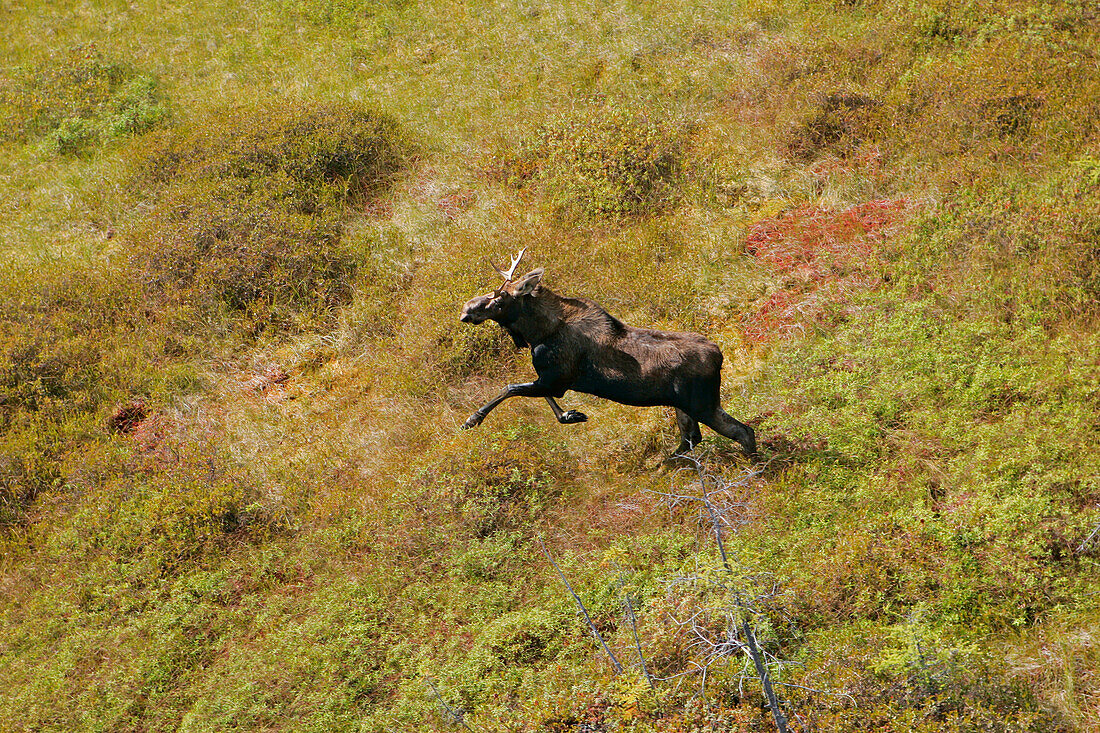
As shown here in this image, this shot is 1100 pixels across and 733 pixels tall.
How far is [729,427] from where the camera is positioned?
8148 mm

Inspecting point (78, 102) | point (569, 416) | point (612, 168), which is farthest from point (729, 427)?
point (78, 102)

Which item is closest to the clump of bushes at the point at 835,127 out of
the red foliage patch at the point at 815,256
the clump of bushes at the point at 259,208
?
the red foliage patch at the point at 815,256

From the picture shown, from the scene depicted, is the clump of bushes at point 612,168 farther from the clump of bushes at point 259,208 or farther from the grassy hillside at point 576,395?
the clump of bushes at point 259,208

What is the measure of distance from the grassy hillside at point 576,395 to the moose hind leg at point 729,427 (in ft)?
0.95

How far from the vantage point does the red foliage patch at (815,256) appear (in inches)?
393

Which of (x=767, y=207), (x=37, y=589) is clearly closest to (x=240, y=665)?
(x=37, y=589)

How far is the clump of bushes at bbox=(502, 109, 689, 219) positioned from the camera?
1191cm

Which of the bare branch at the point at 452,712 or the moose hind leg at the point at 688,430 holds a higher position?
the moose hind leg at the point at 688,430

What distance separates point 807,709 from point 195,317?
9193 mm

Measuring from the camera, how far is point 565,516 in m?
8.37

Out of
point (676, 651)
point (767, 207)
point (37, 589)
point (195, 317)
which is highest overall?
point (767, 207)

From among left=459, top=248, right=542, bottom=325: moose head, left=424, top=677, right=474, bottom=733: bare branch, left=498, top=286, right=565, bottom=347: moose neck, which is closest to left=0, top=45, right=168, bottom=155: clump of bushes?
left=459, top=248, right=542, bottom=325: moose head

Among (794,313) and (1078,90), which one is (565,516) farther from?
(1078,90)

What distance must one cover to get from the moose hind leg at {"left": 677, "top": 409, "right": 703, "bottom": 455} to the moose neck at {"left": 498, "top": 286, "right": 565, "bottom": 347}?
4.91 ft
